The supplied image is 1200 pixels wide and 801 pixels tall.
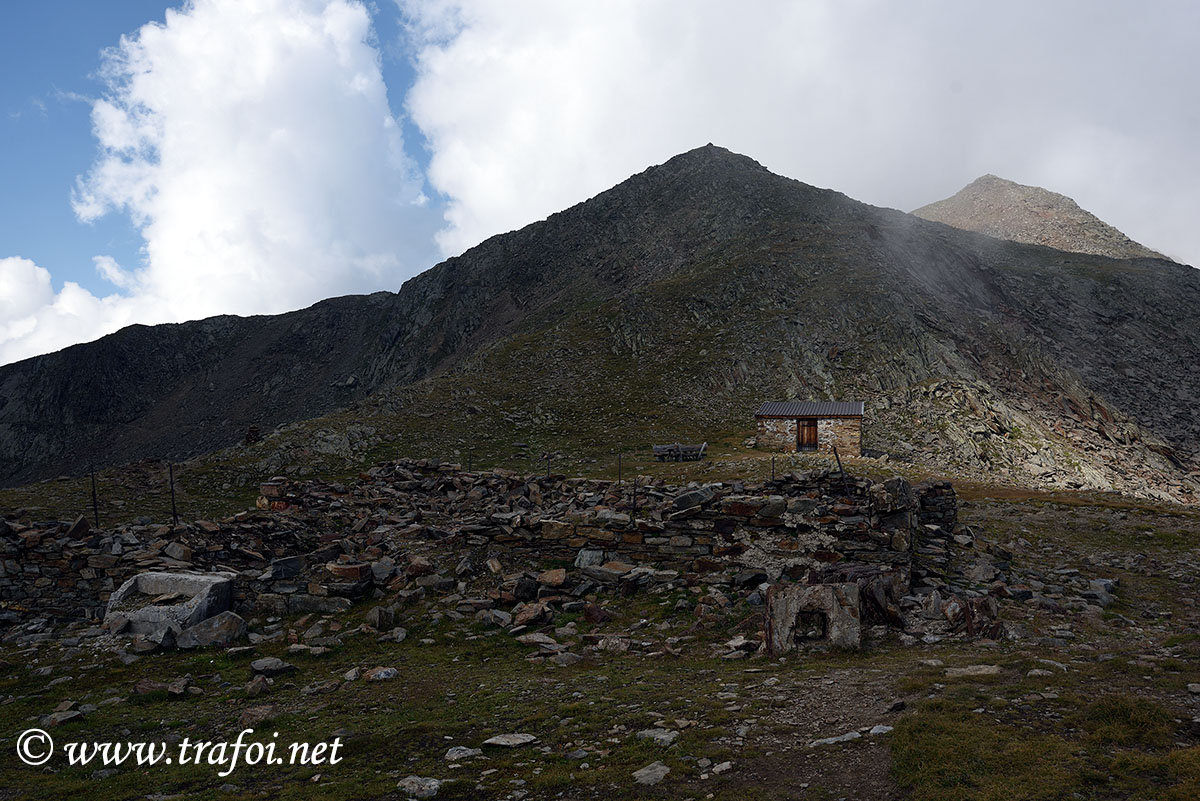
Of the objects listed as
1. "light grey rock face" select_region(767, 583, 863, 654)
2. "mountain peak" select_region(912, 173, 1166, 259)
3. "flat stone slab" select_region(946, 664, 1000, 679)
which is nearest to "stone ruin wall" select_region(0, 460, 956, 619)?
"light grey rock face" select_region(767, 583, 863, 654)

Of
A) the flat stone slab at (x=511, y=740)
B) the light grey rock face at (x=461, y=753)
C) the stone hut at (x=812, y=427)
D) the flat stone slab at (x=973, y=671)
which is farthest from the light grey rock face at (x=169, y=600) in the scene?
the stone hut at (x=812, y=427)

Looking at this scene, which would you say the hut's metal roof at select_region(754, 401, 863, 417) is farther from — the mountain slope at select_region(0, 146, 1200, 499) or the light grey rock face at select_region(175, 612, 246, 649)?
the light grey rock face at select_region(175, 612, 246, 649)

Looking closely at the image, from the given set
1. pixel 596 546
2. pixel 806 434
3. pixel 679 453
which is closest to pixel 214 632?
pixel 596 546

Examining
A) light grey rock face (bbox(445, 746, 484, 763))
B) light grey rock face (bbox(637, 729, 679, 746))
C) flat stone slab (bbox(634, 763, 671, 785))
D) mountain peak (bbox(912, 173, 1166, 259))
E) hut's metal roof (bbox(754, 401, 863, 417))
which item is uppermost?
mountain peak (bbox(912, 173, 1166, 259))

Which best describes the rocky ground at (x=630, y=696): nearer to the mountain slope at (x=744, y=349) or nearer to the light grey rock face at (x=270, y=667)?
the light grey rock face at (x=270, y=667)

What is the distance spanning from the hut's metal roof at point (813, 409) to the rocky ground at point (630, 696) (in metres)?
26.6

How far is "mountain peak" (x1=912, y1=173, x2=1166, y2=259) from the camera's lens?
4510 inches

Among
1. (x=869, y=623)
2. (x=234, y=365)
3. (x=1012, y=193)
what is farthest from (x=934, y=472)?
(x=1012, y=193)

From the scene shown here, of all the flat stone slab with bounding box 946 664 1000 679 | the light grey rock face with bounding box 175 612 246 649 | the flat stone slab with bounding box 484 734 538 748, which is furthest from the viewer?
the light grey rock face with bounding box 175 612 246 649

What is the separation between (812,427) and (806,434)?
2.12ft

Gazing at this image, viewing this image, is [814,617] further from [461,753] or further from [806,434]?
[806,434]

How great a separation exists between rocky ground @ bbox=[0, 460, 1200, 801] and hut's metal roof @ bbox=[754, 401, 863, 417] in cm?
2659

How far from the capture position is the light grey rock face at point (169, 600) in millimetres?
12273

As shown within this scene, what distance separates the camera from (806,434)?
42750mm
